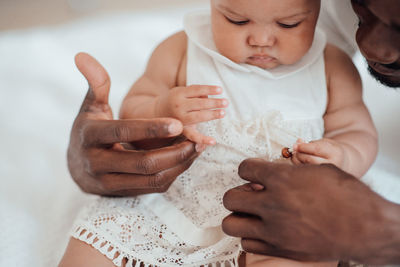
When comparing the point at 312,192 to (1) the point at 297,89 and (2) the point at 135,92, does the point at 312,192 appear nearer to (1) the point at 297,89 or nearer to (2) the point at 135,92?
(1) the point at 297,89

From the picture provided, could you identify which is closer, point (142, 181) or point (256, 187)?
point (256, 187)

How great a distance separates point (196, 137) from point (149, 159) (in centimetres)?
10

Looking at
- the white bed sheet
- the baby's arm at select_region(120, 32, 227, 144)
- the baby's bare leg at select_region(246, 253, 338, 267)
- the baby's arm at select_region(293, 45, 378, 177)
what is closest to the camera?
the baby's bare leg at select_region(246, 253, 338, 267)

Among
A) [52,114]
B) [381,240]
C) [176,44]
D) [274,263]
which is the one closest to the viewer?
[381,240]

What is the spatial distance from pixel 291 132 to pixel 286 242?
1.19ft

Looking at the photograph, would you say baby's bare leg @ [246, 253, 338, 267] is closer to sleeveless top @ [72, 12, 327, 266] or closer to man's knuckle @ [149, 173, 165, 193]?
sleeveless top @ [72, 12, 327, 266]

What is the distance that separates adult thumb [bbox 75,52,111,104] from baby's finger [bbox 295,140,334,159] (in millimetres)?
427

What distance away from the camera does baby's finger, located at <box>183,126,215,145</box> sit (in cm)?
88

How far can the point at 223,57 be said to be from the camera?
39.5 inches

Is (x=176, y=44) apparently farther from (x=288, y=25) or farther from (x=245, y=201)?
(x=245, y=201)

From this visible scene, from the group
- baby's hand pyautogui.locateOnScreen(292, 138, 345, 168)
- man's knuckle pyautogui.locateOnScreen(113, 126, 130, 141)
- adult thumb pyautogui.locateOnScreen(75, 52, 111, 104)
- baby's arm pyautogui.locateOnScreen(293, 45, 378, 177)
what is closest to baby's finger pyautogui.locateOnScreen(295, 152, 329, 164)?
baby's hand pyautogui.locateOnScreen(292, 138, 345, 168)

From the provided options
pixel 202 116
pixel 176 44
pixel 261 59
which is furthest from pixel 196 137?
pixel 176 44

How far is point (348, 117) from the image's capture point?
3.44ft

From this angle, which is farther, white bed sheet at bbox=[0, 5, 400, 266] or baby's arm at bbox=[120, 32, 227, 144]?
white bed sheet at bbox=[0, 5, 400, 266]
